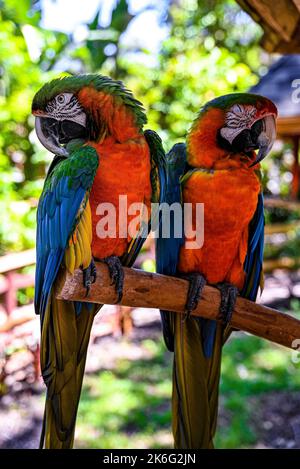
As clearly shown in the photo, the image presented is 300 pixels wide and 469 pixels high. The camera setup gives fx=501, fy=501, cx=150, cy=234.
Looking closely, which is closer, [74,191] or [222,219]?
[74,191]


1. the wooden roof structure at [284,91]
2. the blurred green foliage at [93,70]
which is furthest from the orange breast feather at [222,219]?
the wooden roof structure at [284,91]

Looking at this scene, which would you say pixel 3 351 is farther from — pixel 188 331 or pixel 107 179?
pixel 107 179

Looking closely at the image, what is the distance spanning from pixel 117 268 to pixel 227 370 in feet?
7.31

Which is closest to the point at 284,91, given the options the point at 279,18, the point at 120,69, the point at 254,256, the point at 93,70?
the point at 93,70

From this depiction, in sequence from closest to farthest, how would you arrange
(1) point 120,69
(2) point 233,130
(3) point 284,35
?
1. (2) point 233,130
2. (3) point 284,35
3. (1) point 120,69

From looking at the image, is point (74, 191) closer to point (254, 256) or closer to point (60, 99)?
point (60, 99)

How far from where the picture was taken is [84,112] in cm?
106

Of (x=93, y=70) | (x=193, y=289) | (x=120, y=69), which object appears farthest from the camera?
(x=120, y=69)

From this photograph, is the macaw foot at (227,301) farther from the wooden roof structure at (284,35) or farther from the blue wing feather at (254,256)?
the wooden roof structure at (284,35)

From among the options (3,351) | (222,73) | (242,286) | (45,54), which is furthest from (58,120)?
(222,73)

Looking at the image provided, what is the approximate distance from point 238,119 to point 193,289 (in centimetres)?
43

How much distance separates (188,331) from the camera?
4.30 ft

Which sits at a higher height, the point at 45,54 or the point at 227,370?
the point at 45,54

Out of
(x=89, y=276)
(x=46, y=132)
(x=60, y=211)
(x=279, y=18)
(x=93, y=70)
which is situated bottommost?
(x=89, y=276)
